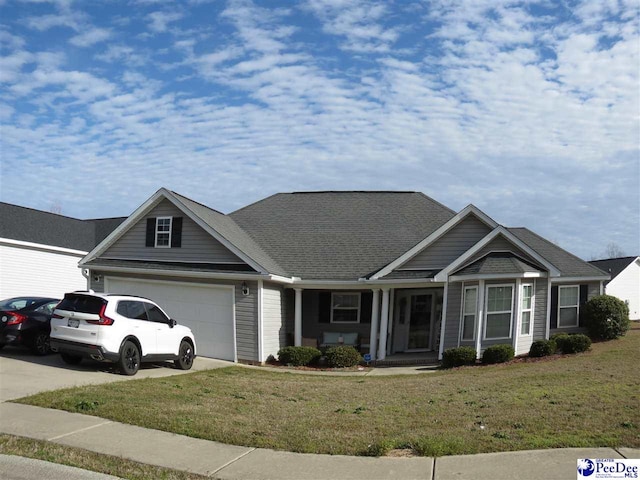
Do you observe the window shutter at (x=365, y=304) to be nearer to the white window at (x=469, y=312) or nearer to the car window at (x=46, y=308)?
the white window at (x=469, y=312)

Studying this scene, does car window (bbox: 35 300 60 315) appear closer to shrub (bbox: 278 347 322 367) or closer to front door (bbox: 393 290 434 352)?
shrub (bbox: 278 347 322 367)

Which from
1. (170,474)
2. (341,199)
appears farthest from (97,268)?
(170,474)

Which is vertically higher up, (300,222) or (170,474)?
(300,222)

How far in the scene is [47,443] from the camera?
7.48 m

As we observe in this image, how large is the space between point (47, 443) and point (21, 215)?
71.5ft

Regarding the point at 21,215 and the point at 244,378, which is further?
the point at 21,215

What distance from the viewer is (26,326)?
49.7ft

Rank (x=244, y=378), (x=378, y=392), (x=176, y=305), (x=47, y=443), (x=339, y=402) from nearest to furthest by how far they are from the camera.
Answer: (x=47, y=443) < (x=339, y=402) < (x=378, y=392) < (x=244, y=378) < (x=176, y=305)

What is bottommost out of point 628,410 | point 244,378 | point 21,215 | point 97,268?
point 244,378

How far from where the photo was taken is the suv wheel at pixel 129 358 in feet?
43.6

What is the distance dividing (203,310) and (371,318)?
19.8ft

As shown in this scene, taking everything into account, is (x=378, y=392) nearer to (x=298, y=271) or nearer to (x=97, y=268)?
(x=298, y=271)

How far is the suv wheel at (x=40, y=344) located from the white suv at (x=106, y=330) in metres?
1.44

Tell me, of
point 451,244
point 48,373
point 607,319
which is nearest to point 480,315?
point 451,244
